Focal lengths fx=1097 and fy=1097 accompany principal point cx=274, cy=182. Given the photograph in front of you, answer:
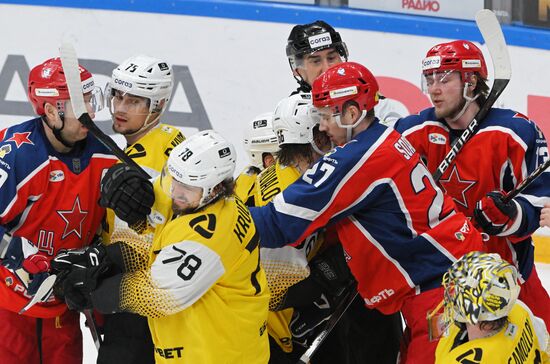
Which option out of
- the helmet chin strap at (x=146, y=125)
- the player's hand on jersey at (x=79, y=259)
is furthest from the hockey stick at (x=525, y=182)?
the player's hand on jersey at (x=79, y=259)

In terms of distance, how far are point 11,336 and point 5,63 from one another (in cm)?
267

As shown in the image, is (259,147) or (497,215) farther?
(259,147)

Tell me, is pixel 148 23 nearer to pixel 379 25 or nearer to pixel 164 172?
pixel 379 25

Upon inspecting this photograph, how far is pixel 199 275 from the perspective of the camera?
Result: 115 inches

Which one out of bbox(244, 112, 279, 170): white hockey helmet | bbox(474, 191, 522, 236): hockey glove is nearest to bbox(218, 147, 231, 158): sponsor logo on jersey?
bbox(244, 112, 279, 170): white hockey helmet

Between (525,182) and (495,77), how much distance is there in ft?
1.84

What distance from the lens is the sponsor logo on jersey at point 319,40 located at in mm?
4340

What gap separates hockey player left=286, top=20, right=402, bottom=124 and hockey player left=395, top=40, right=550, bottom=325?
0.54 meters

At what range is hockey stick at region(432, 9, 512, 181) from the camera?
145 inches

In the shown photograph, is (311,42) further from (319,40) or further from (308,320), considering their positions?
(308,320)

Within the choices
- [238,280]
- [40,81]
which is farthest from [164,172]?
[40,81]

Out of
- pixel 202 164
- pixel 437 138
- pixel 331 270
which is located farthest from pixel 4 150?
pixel 437 138

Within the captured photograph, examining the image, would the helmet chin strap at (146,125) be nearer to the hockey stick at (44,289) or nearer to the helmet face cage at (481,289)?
the hockey stick at (44,289)

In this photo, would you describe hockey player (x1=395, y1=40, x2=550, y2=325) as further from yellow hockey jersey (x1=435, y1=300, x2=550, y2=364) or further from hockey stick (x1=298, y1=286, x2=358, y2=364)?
yellow hockey jersey (x1=435, y1=300, x2=550, y2=364)
